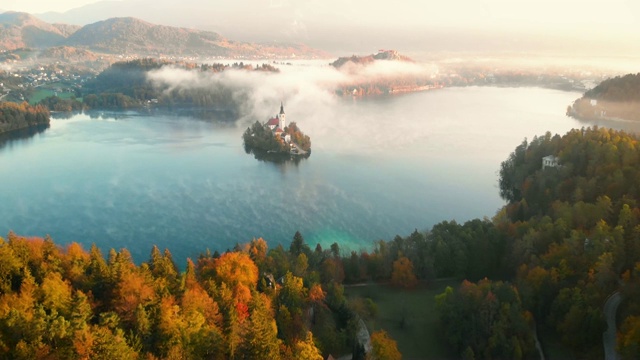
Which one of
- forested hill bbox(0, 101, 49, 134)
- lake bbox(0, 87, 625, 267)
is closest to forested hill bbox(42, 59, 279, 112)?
forested hill bbox(0, 101, 49, 134)

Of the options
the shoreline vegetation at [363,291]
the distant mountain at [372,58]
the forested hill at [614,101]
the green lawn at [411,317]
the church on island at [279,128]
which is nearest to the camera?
the shoreline vegetation at [363,291]

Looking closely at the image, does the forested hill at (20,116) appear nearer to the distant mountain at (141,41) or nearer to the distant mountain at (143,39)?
the distant mountain at (141,41)

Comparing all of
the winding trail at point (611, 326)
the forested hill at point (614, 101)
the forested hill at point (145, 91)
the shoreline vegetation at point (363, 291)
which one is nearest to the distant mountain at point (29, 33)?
the forested hill at point (145, 91)

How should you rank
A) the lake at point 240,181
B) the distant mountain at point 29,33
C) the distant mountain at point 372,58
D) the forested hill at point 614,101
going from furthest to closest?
1. the distant mountain at point 29,33
2. the distant mountain at point 372,58
3. the forested hill at point 614,101
4. the lake at point 240,181

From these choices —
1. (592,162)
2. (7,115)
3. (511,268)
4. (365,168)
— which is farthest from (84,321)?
(7,115)

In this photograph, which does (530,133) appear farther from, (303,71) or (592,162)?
(303,71)

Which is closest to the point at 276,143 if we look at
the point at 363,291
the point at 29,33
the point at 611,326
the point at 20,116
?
the point at 363,291

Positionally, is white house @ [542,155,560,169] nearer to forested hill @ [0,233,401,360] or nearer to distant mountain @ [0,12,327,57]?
forested hill @ [0,233,401,360]
